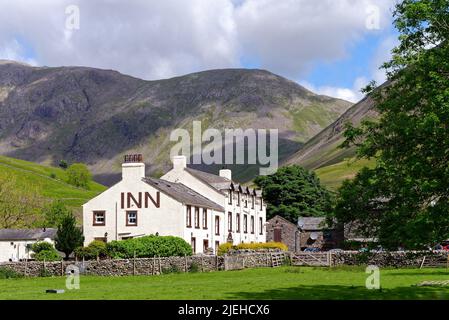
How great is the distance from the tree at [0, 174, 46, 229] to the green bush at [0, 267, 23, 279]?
160ft

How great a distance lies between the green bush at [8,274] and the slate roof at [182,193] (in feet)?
71.0

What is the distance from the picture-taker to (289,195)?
119750 millimetres

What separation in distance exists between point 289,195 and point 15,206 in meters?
46.5

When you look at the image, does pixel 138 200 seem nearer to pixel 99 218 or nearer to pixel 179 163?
pixel 99 218

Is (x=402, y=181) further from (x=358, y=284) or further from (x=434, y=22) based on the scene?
(x=358, y=284)

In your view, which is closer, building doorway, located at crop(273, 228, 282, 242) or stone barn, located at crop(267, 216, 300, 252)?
stone barn, located at crop(267, 216, 300, 252)

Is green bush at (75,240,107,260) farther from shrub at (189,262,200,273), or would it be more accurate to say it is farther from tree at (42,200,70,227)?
tree at (42,200,70,227)

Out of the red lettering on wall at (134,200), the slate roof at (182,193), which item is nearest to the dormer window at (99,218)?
the red lettering on wall at (134,200)

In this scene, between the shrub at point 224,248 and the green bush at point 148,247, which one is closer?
the green bush at point 148,247

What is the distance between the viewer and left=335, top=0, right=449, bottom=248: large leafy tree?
2667 cm

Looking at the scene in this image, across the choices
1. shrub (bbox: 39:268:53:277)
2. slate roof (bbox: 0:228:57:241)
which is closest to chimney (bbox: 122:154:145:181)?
shrub (bbox: 39:268:53:277)

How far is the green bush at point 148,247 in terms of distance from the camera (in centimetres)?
6347

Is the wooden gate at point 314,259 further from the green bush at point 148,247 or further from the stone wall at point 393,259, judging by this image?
the green bush at point 148,247

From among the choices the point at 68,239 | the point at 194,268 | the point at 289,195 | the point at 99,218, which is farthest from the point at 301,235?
the point at 194,268
